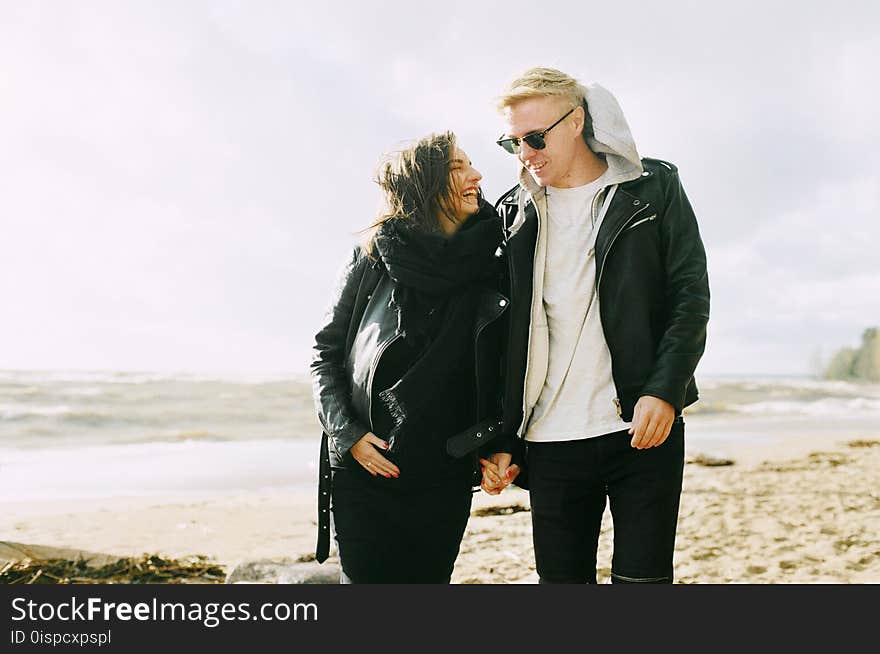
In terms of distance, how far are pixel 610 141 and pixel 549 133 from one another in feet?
0.60

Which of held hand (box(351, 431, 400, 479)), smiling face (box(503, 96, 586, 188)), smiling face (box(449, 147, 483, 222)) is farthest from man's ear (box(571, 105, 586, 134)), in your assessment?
held hand (box(351, 431, 400, 479))

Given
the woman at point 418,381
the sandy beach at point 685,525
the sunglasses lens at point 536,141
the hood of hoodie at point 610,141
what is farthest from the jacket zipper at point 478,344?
the sandy beach at point 685,525

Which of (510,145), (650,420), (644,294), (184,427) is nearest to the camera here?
(650,420)

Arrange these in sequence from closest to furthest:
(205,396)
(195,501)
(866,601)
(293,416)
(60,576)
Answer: (866,601)
(60,576)
(195,501)
(293,416)
(205,396)

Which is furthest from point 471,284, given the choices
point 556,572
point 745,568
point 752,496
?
point 752,496

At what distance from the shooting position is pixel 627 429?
2197mm

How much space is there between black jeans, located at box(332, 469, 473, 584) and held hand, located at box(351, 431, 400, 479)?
0.05 m

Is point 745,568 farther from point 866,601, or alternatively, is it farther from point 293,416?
point 293,416

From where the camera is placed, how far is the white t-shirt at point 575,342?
2238mm

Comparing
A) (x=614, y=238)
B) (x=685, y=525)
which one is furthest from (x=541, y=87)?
(x=685, y=525)

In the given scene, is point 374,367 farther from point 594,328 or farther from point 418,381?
point 594,328

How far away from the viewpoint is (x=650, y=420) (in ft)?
6.87

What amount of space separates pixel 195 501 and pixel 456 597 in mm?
7686

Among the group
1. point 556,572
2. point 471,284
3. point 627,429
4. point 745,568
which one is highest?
point 471,284
